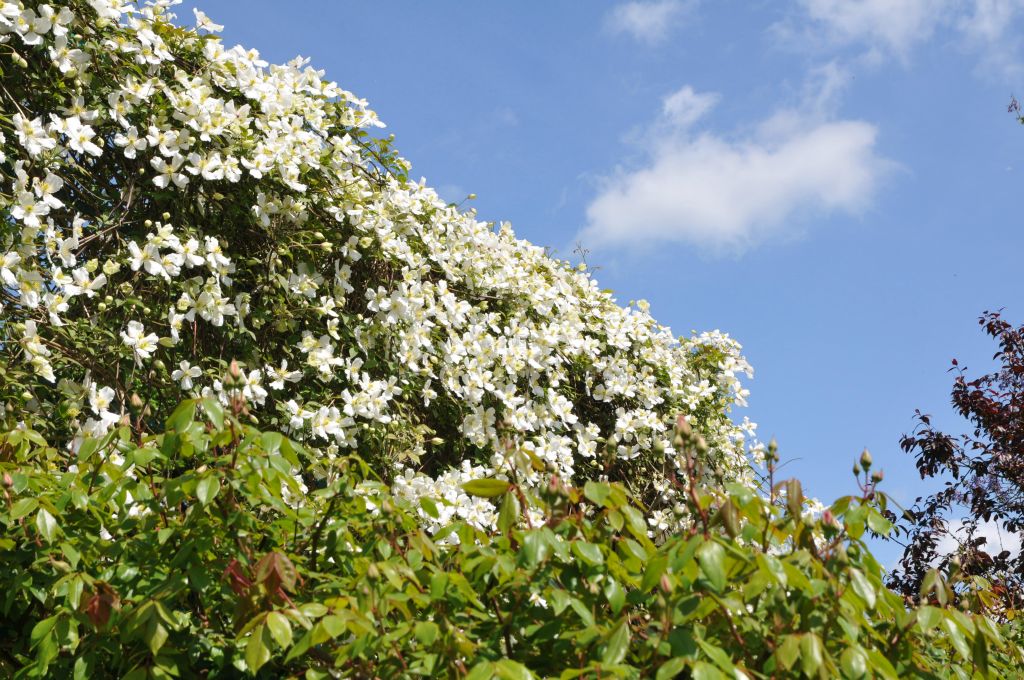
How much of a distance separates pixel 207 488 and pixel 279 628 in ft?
1.01

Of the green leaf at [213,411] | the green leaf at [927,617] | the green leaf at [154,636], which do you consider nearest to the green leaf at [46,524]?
the green leaf at [154,636]

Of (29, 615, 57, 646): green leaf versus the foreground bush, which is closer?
the foreground bush

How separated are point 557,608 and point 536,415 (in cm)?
266

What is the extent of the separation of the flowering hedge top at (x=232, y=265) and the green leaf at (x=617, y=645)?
37.7 inches

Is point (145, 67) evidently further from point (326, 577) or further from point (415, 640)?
point (415, 640)

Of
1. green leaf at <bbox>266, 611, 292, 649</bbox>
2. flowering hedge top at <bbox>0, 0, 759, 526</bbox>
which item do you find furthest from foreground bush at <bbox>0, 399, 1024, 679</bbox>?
flowering hedge top at <bbox>0, 0, 759, 526</bbox>

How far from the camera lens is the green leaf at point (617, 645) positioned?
133cm

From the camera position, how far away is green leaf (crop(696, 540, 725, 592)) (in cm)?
129

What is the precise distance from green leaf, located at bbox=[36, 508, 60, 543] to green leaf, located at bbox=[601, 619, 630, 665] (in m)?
1.08

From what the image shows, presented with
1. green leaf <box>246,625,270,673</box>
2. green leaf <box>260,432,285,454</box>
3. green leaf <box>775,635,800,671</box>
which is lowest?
green leaf <box>246,625,270,673</box>

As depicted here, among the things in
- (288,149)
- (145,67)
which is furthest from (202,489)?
(145,67)

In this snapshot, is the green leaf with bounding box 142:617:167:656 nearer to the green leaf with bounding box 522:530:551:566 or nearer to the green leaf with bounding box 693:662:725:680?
the green leaf with bounding box 522:530:551:566

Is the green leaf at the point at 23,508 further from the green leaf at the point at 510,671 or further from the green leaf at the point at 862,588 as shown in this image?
the green leaf at the point at 862,588

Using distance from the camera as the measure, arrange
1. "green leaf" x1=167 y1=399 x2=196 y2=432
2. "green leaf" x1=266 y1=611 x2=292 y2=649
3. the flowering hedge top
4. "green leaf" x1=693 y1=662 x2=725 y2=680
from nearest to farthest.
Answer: "green leaf" x1=693 y1=662 x2=725 y2=680 < "green leaf" x1=266 y1=611 x2=292 y2=649 < "green leaf" x1=167 y1=399 x2=196 y2=432 < the flowering hedge top
